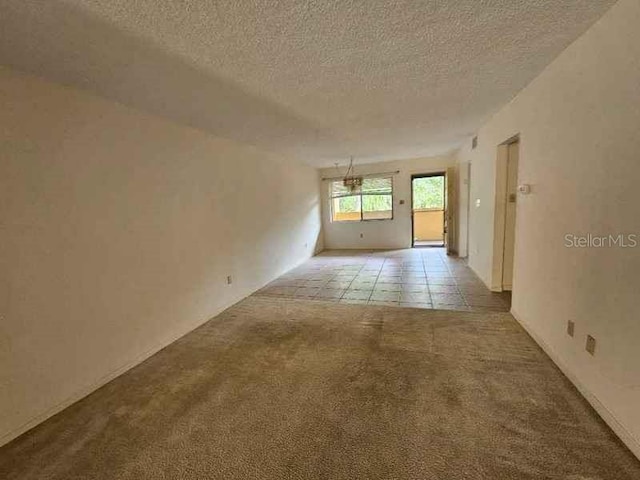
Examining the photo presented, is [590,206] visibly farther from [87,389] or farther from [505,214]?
[87,389]

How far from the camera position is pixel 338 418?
65.7 inches

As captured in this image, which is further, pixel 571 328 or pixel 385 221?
pixel 385 221

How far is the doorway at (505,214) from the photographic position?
3266 millimetres

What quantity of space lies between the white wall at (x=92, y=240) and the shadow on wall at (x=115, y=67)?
7.3 inches

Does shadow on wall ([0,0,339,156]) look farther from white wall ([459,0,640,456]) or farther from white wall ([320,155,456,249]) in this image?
white wall ([320,155,456,249])

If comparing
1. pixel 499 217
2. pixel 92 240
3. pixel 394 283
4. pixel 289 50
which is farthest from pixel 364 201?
pixel 92 240

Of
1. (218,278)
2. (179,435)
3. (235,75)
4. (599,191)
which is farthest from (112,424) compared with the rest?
(599,191)

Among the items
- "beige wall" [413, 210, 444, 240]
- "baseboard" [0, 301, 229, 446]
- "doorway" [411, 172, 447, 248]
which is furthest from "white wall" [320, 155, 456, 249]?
"baseboard" [0, 301, 229, 446]

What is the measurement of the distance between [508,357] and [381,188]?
546 centimetres

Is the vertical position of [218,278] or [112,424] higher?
[218,278]

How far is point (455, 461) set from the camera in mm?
1366

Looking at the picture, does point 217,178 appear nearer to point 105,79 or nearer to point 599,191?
point 105,79

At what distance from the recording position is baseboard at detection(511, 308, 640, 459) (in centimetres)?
135

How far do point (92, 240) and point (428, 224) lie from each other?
8060 millimetres
